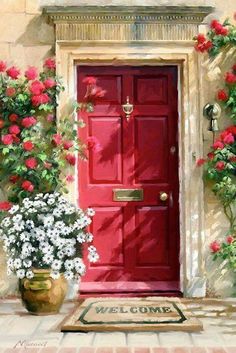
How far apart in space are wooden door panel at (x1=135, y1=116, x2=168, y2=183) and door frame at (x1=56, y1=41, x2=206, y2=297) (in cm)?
25

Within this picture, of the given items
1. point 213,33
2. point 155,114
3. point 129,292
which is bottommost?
point 129,292

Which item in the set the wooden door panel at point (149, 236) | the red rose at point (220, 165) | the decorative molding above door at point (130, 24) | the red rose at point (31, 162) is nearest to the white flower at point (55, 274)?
the red rose at point (31, 162)

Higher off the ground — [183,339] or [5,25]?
[5,25]

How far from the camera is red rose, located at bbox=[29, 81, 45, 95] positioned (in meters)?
6.31

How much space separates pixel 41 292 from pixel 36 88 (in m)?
2.00

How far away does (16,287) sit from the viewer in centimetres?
655

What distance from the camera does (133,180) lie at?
6.71 meters

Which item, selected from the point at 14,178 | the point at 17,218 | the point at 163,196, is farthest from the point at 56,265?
the point at 163,196

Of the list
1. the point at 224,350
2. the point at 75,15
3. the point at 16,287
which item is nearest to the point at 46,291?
the point at 16,287

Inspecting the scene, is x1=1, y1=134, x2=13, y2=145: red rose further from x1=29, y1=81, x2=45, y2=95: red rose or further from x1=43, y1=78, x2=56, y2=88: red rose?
x1=43, y1=78, x2=56, y2=88: red rose

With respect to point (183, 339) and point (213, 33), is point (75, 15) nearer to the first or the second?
point (213, 33)

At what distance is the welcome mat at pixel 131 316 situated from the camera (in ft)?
16.6

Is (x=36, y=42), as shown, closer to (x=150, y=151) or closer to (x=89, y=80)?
(x=89, y=80)

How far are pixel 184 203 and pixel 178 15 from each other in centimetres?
191
